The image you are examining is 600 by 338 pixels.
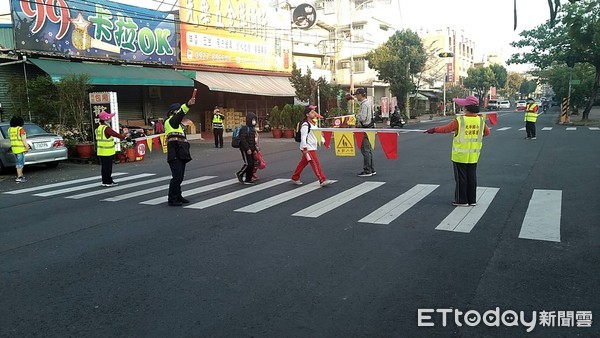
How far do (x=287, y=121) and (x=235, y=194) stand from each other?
15711 millimetres

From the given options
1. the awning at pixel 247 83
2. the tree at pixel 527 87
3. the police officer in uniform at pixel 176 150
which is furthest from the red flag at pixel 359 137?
the tree at pixel 527 87

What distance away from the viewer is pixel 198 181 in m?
11.0

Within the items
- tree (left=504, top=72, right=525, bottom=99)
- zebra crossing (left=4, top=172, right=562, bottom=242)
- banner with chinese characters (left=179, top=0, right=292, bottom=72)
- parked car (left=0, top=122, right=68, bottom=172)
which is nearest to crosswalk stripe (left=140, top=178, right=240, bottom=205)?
zebra crossing (left=4, top=172, right=562, bottom=242)

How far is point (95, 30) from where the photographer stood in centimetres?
1909

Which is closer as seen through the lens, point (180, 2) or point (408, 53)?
point (180, 2)

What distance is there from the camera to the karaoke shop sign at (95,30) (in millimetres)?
16656

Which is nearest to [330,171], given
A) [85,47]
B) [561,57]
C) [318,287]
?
[318,287]

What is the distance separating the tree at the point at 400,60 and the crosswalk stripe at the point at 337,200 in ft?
110

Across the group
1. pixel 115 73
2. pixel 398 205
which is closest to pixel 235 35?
pixel 115 73

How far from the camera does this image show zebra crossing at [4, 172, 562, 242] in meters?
6.41

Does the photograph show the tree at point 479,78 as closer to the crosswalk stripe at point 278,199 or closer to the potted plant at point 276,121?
the potted plant at point 276,121

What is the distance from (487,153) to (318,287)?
11.8 metres

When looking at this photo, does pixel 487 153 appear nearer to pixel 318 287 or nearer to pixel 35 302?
pixel 318 287

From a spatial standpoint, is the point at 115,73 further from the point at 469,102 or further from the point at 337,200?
the point at 469,102
